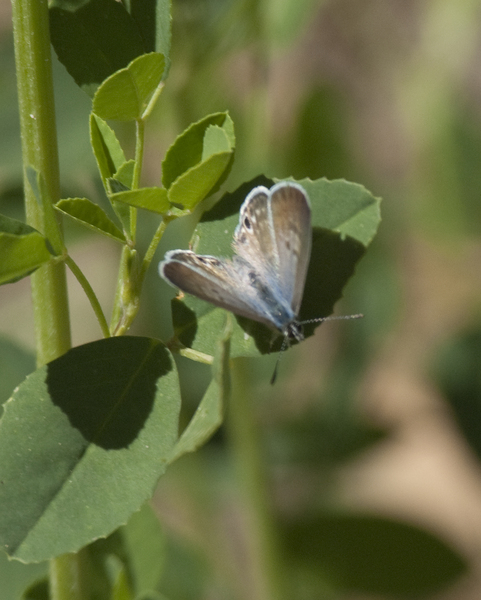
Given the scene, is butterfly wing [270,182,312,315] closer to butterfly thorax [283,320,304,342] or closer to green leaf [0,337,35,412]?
butterfly thorax [283,320,304,342]

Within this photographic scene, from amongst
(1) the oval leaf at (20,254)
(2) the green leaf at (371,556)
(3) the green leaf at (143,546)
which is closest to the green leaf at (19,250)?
(1) the oval leaf at (20,254)

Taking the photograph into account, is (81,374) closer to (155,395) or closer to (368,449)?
(155,395)

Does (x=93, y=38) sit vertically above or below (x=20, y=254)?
above

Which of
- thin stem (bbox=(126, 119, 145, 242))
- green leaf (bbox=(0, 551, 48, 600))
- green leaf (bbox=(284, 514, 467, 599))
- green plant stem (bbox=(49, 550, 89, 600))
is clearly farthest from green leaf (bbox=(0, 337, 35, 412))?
green leaf (bbox=(284, 514, 467, 599))

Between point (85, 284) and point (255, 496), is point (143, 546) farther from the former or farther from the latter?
point (255, 496)

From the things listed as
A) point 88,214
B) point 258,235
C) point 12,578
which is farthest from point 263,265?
point 12,578

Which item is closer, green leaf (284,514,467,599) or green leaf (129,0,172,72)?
green leaf (129,0,172,72)

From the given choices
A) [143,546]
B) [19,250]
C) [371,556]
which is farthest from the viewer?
[371,556]
